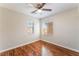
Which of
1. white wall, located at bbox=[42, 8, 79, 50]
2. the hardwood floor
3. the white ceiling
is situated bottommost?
the hardwood floor

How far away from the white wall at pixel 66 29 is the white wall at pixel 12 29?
395 mm

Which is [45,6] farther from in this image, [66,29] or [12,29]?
[12,29]

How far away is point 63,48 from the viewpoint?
1513mm

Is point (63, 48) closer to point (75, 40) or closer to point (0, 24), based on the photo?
point (75, 40)

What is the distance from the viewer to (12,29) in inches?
60.1

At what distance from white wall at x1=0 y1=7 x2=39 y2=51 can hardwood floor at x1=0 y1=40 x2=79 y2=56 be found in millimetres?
96

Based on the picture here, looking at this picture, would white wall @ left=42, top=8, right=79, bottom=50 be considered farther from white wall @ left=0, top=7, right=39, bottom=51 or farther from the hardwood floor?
white wall @ left=0, top=7, right=39, bottom=51

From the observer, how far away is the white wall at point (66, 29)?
4.85 ft

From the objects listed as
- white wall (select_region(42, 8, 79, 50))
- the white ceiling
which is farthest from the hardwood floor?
the white ceiling

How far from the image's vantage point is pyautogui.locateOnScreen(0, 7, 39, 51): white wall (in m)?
1.50

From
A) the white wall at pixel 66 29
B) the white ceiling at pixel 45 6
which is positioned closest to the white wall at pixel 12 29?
the white ceiling at pixel 45 6

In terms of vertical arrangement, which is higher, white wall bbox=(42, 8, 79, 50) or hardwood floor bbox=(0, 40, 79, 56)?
white wall bbox=(42, 8, 79, 50)

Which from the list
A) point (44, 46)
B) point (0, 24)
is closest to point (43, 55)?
point (44, 46)

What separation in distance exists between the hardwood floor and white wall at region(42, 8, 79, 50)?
90mm
